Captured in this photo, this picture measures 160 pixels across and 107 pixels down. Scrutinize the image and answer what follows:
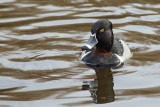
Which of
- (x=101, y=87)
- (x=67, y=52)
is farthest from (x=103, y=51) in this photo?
(x=101, y=87)

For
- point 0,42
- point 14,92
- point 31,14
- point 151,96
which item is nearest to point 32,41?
point 0,42

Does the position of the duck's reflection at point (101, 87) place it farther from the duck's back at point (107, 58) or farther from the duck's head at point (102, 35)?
the duck's head at point (102, 35)

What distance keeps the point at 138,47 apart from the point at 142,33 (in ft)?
3.40

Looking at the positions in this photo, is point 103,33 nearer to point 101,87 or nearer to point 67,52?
point 67,52


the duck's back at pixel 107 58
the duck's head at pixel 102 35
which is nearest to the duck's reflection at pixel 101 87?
the duck's back at pixel 107 58

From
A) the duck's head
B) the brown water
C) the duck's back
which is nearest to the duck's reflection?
the brown water

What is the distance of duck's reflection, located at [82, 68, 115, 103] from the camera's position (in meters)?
7.80

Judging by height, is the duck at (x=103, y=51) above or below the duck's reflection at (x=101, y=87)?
above

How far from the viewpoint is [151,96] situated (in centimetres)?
783

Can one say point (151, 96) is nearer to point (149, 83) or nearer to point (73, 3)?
point (149, 83)

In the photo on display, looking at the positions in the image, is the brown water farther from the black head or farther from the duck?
the black head

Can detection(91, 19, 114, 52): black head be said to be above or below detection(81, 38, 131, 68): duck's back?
above

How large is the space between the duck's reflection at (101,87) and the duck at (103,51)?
67cm

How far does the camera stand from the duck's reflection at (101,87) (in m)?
7.80
